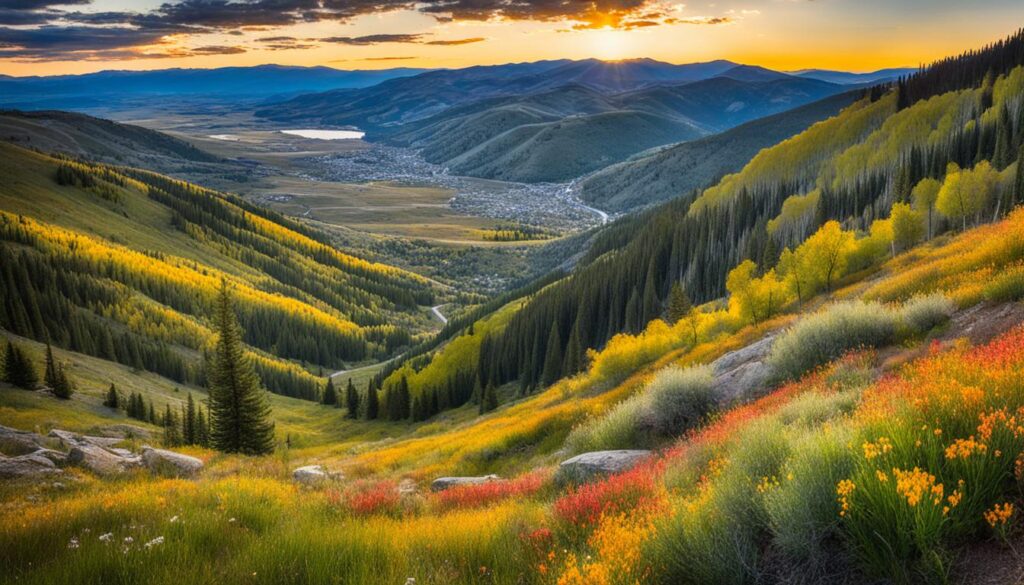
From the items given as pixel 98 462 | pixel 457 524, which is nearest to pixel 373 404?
pixel 98 462

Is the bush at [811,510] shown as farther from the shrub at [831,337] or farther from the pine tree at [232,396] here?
the pine tree at [232,396]

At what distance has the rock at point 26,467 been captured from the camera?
15.9m

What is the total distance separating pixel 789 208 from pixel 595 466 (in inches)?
5010

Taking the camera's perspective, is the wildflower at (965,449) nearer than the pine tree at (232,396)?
Yes

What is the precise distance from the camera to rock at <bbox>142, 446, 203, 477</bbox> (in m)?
19.4

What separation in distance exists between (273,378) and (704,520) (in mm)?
160437

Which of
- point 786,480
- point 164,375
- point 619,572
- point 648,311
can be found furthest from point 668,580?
point 164,375

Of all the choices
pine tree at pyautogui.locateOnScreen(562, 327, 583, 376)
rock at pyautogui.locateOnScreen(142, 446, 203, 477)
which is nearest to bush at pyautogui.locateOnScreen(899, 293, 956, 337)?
rock at pyautogui.locateOnScreen(142, 446, 203, 477)

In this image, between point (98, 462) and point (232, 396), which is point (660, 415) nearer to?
point (98, 462)

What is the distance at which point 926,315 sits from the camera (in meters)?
17.4

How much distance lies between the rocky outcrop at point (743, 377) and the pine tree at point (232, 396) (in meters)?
36.1

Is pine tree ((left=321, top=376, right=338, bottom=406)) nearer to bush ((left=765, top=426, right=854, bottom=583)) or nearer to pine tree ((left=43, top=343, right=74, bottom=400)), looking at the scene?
pine tree ((left=43, top=343, right=74, bottom=400))

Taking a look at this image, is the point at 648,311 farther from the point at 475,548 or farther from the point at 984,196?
the point at 475,548

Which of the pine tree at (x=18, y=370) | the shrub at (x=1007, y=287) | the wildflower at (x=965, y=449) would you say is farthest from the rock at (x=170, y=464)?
the pine tree at (x=18, y=370)
